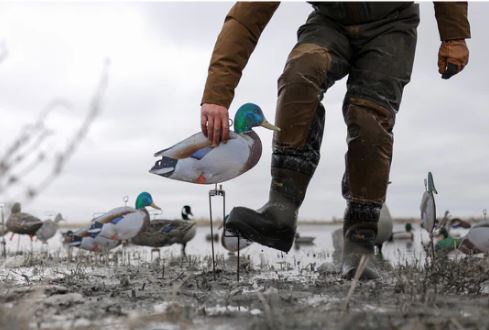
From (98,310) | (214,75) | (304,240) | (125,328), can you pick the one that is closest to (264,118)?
(214,75)

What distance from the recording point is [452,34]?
12.7 ft

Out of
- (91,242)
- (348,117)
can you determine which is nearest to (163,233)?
(91,242)

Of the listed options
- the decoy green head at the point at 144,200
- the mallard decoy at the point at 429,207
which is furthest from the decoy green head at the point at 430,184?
the decoy green head at the point at 144,200

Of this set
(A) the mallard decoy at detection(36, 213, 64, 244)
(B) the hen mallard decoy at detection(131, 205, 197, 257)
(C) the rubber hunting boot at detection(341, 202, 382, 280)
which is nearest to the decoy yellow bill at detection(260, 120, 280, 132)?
(C) the rubber hunting boot at detection(341, 202, 382, 280)

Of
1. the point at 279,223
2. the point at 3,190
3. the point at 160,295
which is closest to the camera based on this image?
the point at 3,190

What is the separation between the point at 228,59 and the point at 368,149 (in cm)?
109

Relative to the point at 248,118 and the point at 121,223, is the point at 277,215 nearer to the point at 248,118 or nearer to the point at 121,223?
the point at 248,118

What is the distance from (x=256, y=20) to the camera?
3680mm

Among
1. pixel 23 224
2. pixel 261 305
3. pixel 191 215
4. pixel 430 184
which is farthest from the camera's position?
pixel 191 215

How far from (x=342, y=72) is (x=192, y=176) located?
49.3 inches

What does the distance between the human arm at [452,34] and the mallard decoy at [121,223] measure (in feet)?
18.9

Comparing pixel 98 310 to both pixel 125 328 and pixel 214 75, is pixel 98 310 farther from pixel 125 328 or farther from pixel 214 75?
pixel 214 75

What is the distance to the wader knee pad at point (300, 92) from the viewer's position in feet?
11.8

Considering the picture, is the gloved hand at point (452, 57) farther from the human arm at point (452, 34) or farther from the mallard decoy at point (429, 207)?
the mallard decoy at point (429, 207)
